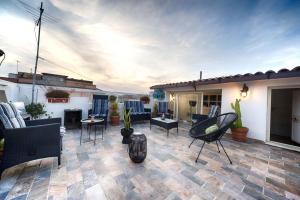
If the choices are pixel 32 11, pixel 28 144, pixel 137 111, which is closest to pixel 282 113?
pixel 137 111

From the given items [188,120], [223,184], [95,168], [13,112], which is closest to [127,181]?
[95,168]

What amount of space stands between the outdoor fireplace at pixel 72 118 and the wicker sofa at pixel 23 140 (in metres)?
2.82

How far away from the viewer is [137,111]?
→ 6500mm

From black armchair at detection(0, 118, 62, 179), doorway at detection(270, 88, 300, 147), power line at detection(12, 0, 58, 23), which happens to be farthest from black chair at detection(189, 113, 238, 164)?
power line at detection(12, 0, 58, 23)

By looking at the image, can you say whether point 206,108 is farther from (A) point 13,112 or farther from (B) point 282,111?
(A) point 13,112

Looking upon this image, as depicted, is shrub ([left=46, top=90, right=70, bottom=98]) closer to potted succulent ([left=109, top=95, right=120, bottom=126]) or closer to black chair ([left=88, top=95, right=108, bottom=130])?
black chair ([left=88, top=95, right=108, bottom=130])

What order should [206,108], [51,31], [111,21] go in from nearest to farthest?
[111,21] → [51,31] → [206,108]

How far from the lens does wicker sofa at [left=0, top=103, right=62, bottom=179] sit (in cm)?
181

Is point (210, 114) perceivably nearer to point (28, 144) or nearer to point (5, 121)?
point (28, 144)

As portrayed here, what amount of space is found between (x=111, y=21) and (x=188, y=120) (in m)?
6.66

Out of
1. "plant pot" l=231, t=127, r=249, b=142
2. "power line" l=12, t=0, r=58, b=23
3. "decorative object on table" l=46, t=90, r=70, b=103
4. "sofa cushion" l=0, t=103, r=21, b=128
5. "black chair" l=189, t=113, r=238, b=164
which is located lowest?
"plant pot" l=231, t=127, r=249, b=142

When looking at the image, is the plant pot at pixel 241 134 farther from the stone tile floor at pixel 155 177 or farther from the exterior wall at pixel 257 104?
the stone tile floor at pixel 155 177

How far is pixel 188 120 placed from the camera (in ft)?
25.7

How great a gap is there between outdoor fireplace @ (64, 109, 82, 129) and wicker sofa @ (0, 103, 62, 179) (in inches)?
111
